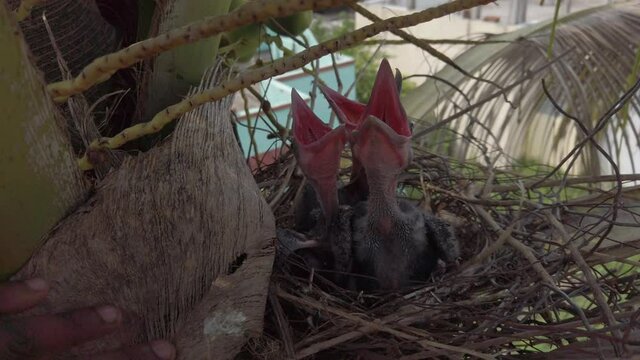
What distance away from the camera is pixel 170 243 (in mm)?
393

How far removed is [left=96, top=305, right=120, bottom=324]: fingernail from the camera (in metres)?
0.39

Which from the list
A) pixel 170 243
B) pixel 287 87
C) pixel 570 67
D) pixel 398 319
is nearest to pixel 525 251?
pixel 398 319

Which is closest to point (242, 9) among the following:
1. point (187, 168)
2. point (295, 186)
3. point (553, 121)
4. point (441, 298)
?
point (187, 168)

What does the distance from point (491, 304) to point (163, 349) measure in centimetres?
28

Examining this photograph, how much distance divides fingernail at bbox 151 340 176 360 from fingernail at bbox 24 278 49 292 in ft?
0.26

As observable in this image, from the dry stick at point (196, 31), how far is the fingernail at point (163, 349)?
173 mm

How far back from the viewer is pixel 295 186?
0.74 metres

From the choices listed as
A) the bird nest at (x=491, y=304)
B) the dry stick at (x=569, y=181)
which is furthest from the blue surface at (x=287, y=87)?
the bird nest at (x=491, y=304)

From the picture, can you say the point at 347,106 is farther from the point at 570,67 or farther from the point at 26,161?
the point at 570,67

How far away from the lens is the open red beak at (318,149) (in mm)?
552

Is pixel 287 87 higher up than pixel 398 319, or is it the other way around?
pixel 398 319

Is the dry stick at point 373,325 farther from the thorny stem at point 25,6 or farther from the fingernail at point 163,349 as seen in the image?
the thorny stem at point 25,6

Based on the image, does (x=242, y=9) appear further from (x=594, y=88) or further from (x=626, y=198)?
(x=594, y=88)

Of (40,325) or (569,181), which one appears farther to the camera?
(569,181)
